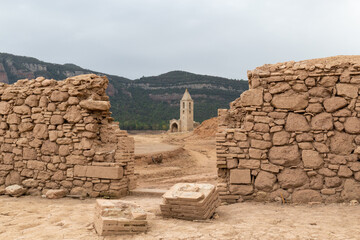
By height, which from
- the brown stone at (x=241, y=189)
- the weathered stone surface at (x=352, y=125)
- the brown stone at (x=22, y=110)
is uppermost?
the brown stone at (x=22, y=110)

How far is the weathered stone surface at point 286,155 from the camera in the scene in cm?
621

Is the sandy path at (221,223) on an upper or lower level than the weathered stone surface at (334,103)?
lower

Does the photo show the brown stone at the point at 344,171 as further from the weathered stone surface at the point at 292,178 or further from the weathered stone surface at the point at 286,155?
the weathered stone surface at the point at 286,155

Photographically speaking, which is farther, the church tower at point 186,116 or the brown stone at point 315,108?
the church tower at point 186,116

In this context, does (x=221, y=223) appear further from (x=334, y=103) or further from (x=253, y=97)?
(x=334, y=103)

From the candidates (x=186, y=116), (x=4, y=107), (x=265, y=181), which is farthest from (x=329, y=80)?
(x=186, y=116)

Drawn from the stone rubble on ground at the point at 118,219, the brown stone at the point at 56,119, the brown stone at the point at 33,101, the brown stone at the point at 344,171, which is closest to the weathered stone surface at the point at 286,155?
the brown stone at the point at 344,171

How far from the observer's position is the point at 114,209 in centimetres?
454

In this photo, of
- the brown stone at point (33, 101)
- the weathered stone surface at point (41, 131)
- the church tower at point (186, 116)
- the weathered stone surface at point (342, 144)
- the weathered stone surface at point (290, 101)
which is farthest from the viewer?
the church tower at point (186, 116)

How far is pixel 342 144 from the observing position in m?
6.03

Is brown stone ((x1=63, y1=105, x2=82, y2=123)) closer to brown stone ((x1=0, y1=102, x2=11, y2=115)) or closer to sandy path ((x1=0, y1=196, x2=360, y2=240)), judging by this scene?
brown stone ((x1=0, y1=102, x2=11, y2=115))

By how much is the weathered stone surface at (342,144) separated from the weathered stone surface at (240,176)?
1.89 m

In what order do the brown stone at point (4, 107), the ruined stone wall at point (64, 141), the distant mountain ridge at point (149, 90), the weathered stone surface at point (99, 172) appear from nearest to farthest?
1. the weathered stone surface at point (99, 172)
2. the ruined stone wall at point (64, 141)
3. the brown stone at point (4, 107)
4. the distant mountain ridge at point (149, 90)

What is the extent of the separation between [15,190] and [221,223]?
5.73m
